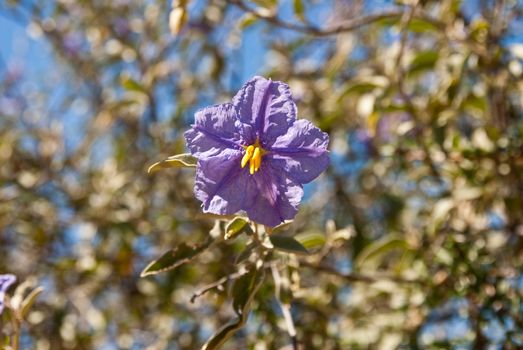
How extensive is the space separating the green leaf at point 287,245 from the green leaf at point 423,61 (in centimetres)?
129

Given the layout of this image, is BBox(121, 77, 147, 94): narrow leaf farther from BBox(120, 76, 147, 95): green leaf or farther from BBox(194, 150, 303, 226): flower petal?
BBox(194, 150, 303, 226): flower petal

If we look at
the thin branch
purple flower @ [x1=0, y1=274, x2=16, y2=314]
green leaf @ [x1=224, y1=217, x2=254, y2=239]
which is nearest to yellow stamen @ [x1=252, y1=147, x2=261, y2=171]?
green leaf @ [x1=224, y1=217, x2=254, y2=239]

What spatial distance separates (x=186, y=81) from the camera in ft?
12.8

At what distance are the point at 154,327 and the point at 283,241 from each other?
2.00m

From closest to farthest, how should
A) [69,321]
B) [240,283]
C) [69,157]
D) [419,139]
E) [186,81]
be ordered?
[240,283]
[419,139]
[69,321]
[69,157]
[186,81]

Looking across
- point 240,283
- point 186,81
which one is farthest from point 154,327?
point 240,283

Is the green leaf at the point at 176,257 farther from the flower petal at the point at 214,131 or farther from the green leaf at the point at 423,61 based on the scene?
the green leaf at the point at 423,61

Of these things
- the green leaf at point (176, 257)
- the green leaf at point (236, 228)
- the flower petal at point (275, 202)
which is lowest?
the green leaf at point (176, 257)

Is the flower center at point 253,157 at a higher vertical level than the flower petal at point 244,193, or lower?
higher

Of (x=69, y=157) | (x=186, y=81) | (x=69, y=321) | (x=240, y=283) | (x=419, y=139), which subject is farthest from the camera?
(x=186, y=81)

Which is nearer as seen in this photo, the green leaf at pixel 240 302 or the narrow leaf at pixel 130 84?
the green leaf at pixel 240 302

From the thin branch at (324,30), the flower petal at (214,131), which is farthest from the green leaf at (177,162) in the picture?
the thin branch at (324,30)

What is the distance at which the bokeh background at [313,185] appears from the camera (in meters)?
2.18

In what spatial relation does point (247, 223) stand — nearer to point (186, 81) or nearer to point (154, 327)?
point (154, 327)
